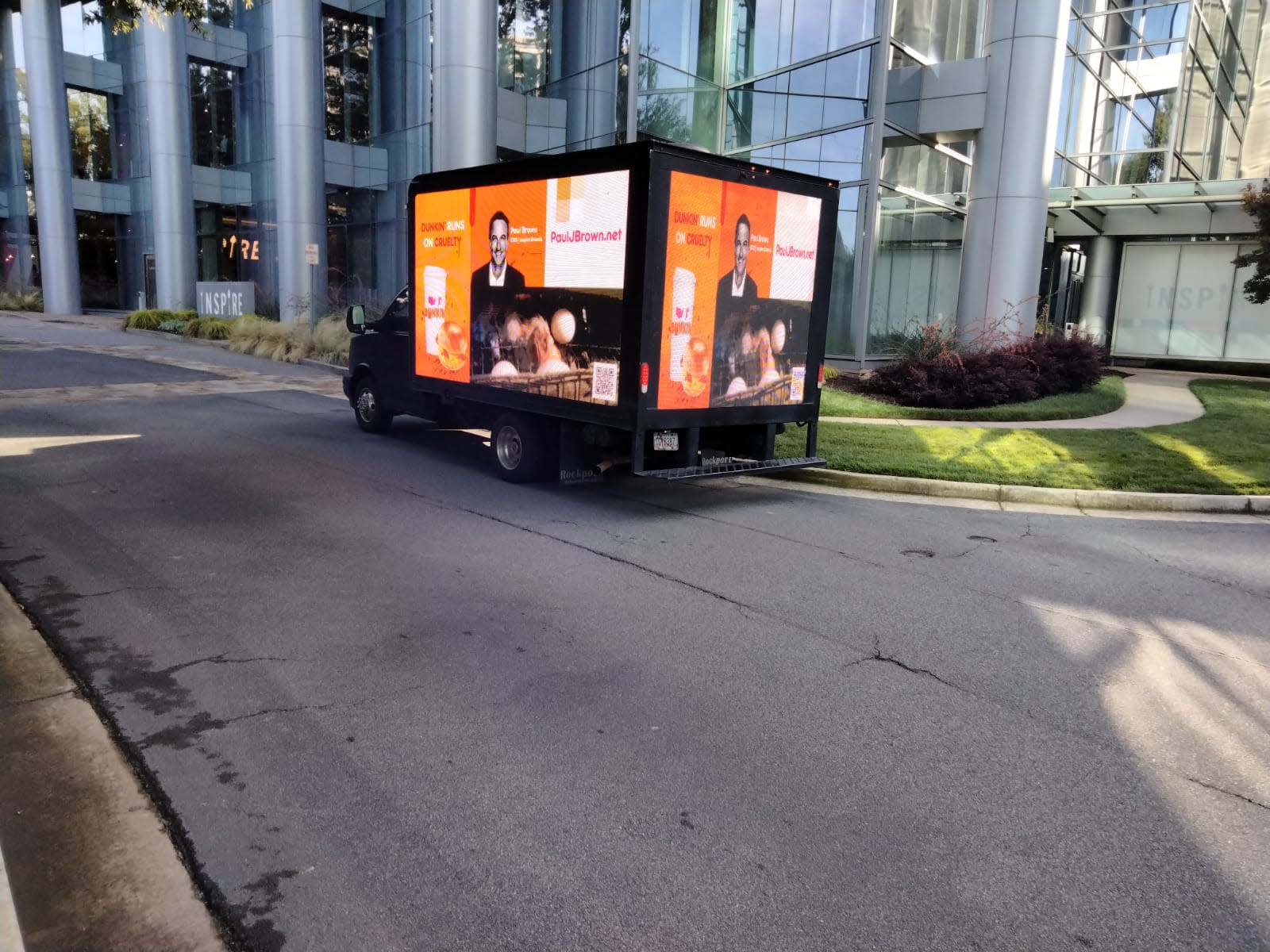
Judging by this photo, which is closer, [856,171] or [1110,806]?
[1110,806]

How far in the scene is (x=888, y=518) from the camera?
8.88 m

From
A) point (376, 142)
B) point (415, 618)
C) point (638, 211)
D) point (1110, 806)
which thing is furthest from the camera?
point (376, 142)

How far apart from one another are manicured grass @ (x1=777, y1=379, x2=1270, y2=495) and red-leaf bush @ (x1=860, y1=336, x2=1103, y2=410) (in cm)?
264

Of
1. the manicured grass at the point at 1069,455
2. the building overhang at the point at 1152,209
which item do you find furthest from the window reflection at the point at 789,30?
the manicured grass at the point at 1069,455

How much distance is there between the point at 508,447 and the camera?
10109mm

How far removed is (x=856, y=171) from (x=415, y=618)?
17252 mm

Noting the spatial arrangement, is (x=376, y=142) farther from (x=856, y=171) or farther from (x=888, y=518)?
(x=888, y=518)

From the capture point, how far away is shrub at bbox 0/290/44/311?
124 ft

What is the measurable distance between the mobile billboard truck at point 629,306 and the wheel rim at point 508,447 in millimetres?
19

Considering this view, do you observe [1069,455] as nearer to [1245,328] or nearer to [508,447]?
[508,447]

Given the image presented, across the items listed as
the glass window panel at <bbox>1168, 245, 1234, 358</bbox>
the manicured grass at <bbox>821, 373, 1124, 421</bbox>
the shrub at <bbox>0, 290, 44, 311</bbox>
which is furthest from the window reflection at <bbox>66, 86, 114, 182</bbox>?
the glass window panel at <bbox>1168, 245, 1234, 358</bbox>

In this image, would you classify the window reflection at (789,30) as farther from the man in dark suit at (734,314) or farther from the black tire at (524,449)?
the black tire at (524,449)

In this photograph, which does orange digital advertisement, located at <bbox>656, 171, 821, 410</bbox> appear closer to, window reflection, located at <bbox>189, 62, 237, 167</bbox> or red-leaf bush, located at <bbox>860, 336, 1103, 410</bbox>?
red-leaf bush, located at <bbox>860, 336, 1103, 410</bbox>

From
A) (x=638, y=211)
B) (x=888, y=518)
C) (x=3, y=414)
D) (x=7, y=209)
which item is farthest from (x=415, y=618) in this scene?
(x=7, y=209)
